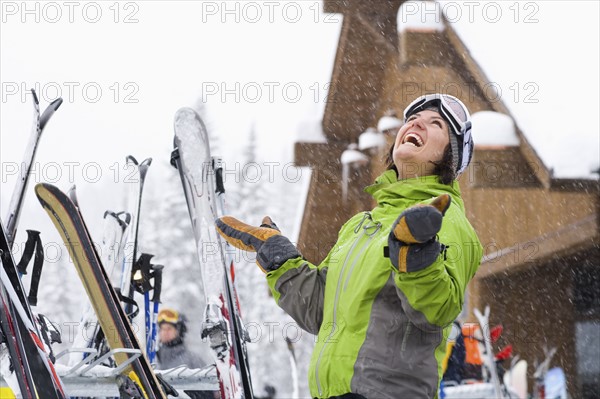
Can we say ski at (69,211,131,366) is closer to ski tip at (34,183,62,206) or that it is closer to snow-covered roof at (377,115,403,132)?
ski tip at (34,183,62,206)

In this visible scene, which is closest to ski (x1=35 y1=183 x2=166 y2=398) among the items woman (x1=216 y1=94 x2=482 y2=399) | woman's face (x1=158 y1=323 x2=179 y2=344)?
woman (x1=216 y1=94 x2=482 y2=399)

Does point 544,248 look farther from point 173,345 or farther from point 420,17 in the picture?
point 173,345

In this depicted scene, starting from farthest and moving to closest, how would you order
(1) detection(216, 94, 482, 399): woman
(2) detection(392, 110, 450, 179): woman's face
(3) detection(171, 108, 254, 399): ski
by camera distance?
(3) detection(171, 108, 254, 399): ski < (2) detection(392, 110, 450, 179): woman's face < (1) detection(216, 94, 482, 399): woman

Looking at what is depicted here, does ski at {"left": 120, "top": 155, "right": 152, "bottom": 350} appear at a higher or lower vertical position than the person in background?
higher

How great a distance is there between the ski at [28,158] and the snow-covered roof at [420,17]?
480 cm

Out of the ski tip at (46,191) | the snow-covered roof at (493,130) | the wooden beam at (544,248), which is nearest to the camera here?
the ski tip at (46,191)

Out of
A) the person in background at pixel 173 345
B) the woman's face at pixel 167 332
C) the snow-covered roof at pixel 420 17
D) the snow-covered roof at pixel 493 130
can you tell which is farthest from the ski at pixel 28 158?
the snow-covered roof at pixel 420 17

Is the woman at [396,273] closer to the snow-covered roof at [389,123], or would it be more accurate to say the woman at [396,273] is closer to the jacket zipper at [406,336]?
the jacket zipper at [406,336]

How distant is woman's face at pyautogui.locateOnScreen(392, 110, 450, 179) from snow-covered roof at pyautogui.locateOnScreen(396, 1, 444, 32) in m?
5.64

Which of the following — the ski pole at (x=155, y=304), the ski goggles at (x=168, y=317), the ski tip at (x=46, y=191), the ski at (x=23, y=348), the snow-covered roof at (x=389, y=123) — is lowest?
the ski goggles at (x=168, y=317)

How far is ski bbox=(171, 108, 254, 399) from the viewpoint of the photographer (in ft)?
13.7

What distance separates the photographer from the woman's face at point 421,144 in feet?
7.48

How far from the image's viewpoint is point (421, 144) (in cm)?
233

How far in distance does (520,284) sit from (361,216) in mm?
8243
